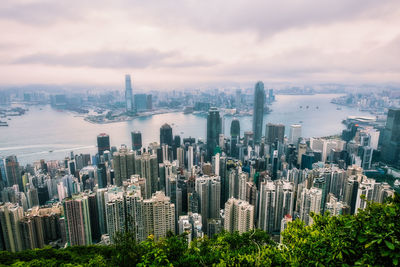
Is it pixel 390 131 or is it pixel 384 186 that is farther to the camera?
pixel 390 131

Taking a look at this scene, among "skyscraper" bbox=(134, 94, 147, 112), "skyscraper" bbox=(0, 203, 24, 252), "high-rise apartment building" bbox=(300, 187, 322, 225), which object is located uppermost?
"skyscraper" bbox=(134, 94, 147, 112)

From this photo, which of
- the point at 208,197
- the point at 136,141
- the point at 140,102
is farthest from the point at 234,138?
the point at 140,102

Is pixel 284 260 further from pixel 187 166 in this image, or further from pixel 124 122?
pixel 124 122

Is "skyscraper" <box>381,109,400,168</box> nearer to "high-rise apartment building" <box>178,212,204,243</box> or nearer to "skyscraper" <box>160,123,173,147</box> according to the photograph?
"high-rise apartment building" <box>178,212,204,243</box>

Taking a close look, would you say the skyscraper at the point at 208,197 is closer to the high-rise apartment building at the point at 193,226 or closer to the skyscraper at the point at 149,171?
the high-rise apartment building at the point at 193,226

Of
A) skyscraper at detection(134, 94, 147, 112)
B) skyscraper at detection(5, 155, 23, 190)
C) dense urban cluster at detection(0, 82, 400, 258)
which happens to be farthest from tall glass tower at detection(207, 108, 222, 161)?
skyscraper at detection(5, 155, 23, 190)

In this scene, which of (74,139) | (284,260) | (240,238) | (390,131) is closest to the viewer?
(284,260)

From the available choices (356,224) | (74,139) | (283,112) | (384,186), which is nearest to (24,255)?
(356,224)

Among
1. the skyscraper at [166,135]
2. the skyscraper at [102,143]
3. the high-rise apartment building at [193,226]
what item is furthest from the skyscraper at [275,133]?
the high-rise apartment building at [193,226]
